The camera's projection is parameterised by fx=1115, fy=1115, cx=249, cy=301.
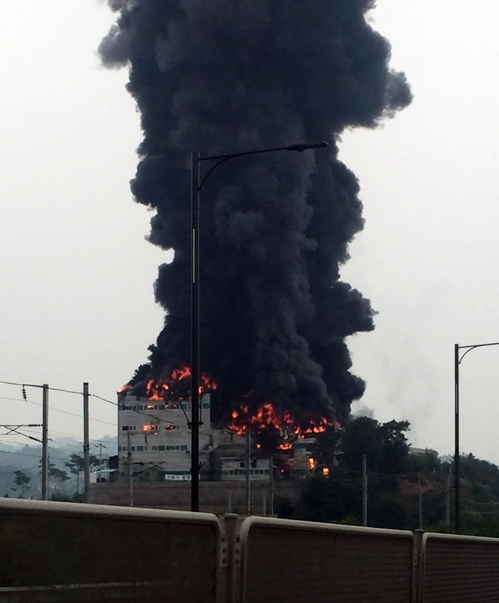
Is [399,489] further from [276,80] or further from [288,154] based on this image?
[276,80]

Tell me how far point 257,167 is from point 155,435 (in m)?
31.7

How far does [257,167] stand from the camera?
90.4 m

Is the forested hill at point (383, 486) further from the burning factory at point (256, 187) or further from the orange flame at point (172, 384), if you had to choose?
the orange flame at point (172, 384)

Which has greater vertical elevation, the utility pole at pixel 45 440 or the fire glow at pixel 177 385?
the fire glow at pixel 177 385

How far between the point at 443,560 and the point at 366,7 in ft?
296

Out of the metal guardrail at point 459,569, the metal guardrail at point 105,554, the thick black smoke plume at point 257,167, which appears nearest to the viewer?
the metal guardrail at point 105,554

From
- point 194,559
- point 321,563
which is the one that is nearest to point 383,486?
point 321,563

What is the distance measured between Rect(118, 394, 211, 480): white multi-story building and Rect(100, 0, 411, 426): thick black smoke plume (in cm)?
694

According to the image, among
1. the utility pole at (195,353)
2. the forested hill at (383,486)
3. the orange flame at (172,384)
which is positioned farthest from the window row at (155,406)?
the utility pole at (195,353)

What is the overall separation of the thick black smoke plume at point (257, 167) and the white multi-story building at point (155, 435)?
6936mm

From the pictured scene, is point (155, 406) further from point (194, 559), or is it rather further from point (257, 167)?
point (194, 559)

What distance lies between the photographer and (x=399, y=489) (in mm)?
96438

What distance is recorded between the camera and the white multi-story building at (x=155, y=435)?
10650 centimetres

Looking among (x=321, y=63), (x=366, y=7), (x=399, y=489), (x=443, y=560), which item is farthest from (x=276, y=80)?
(x=443, y=560)
